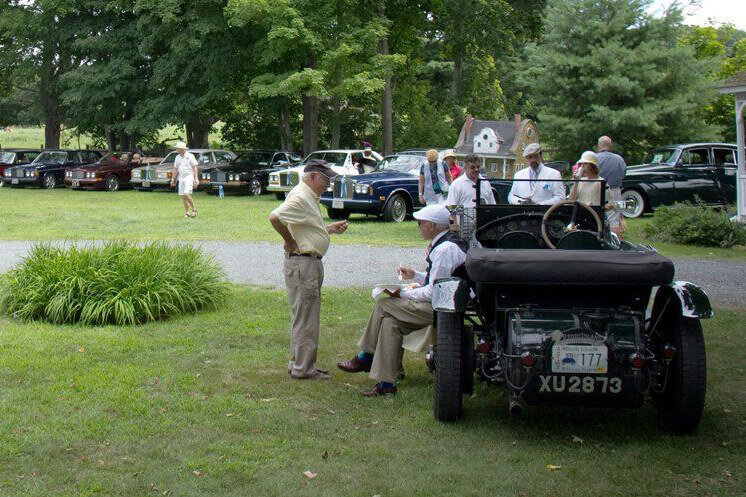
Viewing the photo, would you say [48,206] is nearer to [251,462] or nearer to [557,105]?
[557,105]

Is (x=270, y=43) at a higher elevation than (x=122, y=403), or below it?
higher

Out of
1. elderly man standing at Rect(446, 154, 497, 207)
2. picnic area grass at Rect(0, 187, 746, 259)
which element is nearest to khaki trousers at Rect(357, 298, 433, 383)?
elderly man standing at Rect(446, 154, 497, 207)

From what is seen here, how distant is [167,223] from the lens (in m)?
19.7

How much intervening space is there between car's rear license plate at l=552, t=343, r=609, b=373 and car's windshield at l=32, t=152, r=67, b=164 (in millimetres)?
33814

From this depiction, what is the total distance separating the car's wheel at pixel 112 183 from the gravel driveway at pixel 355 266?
63.5ft

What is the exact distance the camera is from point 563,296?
5.80 meters

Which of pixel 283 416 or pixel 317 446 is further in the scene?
pixel 283 416

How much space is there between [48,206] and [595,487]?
72.1 ft

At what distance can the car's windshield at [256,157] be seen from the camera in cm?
3178

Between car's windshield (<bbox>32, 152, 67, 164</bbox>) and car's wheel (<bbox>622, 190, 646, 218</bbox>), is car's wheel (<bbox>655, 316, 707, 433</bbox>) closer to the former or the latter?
car's wheel (<bbox>622, 190, 646, 218</bbox>)

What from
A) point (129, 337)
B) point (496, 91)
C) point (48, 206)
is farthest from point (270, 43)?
point (129, 337)

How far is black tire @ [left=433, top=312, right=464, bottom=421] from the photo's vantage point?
19.4 ft

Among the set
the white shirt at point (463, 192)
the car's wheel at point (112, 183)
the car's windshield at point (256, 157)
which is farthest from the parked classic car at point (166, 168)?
the white shirt at point (463, 192)

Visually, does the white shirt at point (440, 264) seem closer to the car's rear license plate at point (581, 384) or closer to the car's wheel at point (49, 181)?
the car's rear license plate at point (581, 384)
